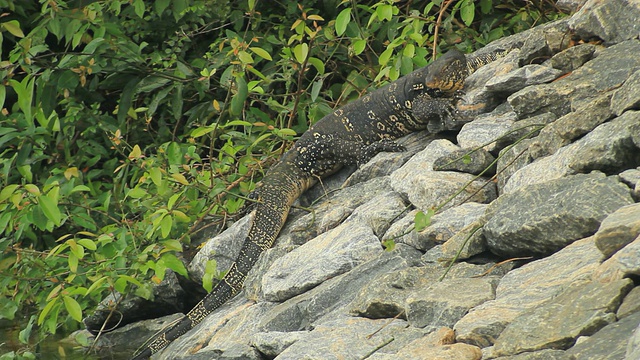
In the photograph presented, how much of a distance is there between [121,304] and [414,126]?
294 centimetres

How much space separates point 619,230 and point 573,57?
2974 millimetres

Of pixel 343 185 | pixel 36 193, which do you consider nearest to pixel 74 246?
pixel 36 193

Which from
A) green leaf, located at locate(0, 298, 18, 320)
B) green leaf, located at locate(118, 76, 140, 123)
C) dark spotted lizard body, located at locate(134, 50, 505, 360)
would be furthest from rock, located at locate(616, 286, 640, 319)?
green leaf, located at locate(118, 76, 140, 123)

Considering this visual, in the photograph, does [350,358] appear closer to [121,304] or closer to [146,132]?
[121,304]

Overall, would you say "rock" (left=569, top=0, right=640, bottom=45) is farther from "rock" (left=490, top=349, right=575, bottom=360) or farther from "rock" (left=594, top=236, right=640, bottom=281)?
"rock" (left=490, top=349, right=575, bottom=360)

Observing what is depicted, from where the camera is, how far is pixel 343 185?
7711mm

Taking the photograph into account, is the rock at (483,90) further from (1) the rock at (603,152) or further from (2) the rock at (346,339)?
(2) the rock at (346,339)

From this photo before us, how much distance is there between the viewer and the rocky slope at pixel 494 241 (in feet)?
11.9

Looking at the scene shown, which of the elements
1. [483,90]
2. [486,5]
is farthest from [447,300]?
[486,5]

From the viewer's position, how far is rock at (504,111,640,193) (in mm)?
4520

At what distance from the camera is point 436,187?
578cm

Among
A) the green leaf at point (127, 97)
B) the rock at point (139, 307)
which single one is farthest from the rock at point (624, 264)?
the green leaf at point (127, 97)

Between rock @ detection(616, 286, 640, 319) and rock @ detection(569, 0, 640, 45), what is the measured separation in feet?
10.5

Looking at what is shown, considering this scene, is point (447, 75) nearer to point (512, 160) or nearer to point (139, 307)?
point (512, 160)
